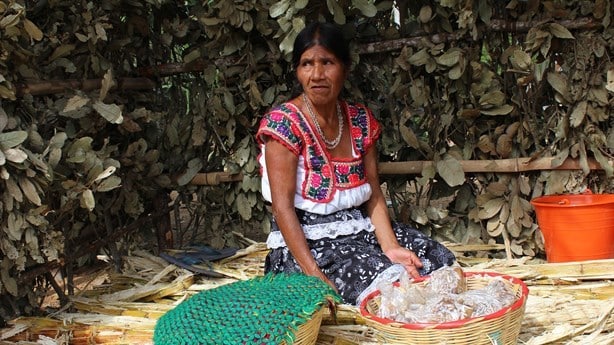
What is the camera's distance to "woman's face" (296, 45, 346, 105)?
2568 millimetres

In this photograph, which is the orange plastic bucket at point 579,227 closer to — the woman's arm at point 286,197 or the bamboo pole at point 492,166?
the bamboo pole at point 492,166

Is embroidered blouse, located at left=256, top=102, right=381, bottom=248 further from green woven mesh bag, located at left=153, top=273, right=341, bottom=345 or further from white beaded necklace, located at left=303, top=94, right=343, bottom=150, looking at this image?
green woven mesh bag, located at left=153, top=273, right=341, bottom=345

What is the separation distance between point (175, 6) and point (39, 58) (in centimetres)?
88

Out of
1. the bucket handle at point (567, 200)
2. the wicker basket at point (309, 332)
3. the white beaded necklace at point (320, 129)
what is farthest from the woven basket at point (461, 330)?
the bucket handle at point (567, 200)

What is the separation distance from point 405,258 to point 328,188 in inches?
15.2

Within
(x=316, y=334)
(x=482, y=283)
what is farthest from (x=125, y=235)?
(x=482, y=283)

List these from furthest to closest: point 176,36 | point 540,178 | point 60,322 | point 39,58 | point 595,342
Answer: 1. point 176,36
2. point 540,178
3. point 39,58
4. point 60,322
5. point 595,342

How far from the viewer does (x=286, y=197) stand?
257 cm

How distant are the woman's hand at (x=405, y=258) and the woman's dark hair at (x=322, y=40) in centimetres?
73

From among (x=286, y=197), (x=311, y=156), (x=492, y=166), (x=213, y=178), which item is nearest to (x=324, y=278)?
(x=286, y=197)

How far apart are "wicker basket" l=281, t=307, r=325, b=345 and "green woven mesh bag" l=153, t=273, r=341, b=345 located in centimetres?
2

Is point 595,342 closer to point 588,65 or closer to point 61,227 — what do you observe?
point 588,65

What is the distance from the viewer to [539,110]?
3203 millimetres

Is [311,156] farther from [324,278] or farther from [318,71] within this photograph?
[324,278]
